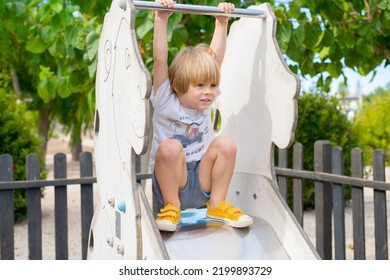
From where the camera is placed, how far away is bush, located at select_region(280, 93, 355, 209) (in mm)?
6672

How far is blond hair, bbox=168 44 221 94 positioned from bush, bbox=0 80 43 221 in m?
4.31

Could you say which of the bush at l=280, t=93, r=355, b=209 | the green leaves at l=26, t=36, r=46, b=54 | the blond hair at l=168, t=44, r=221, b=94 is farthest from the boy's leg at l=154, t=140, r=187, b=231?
the bush at l=280, t=93, r=355, b=209

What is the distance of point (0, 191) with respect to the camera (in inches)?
138

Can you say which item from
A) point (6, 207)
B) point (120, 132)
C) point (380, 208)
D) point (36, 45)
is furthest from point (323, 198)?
point (36, 45)

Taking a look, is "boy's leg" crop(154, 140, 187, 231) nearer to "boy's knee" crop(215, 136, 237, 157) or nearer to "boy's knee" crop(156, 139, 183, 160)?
"boy's knee" crop(156, 139, 183, 160)

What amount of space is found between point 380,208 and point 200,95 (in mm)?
1445

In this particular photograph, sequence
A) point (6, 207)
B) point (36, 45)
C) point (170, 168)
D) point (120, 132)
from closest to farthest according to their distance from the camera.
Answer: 1. point (120, 132)
2. point (170, 168)
3. point (6, 207)
4. point (36, 45)

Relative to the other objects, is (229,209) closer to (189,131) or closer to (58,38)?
(189,131)

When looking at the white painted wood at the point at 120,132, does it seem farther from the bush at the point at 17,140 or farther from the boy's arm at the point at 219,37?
the bush at the point at 17,140

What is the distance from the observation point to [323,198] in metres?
3.82

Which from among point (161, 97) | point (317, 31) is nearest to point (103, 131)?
point (161, 97)

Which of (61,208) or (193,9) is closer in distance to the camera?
(193,9)
